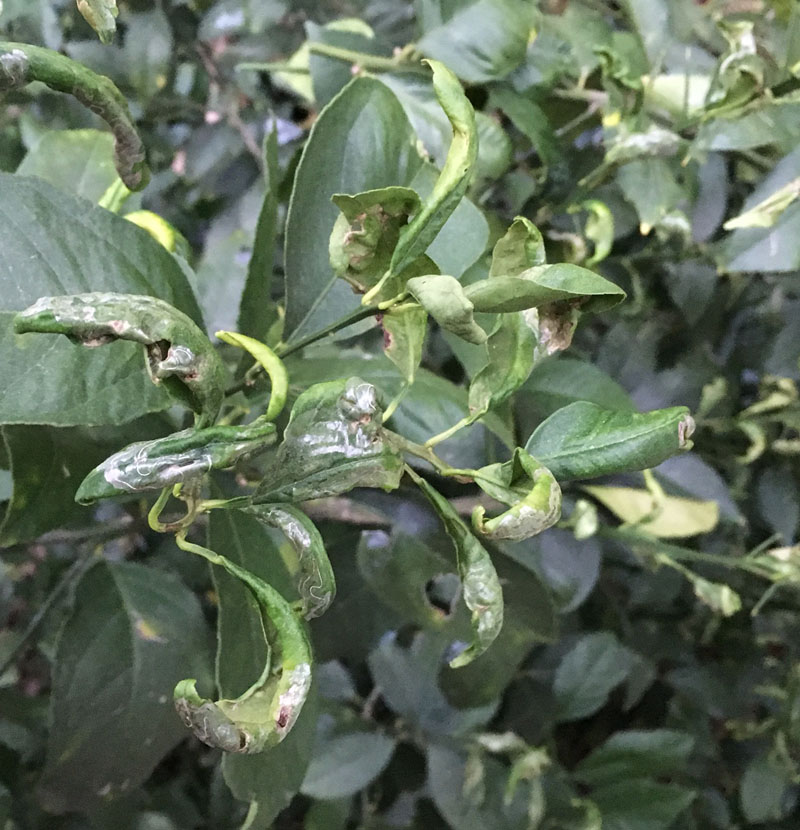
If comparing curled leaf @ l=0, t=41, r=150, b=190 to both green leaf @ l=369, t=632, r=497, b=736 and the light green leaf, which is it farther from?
green leaf @ l=369, t=632, r=497, b=736

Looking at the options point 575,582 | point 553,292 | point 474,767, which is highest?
point 553,292

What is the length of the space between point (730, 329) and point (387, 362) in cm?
57

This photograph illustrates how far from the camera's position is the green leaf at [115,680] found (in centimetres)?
45

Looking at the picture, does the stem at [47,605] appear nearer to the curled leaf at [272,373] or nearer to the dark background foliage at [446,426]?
the dark background foliage at [446,426]

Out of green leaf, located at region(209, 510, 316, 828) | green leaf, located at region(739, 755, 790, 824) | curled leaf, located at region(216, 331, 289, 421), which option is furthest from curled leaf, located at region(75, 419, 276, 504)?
green leaf, located at region(739, 755, 790, 824)

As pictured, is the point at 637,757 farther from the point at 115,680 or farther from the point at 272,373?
the point at 272,373

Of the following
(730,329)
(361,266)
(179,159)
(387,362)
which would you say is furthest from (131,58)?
(730,329)

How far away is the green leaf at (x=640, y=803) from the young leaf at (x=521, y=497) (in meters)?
0.66

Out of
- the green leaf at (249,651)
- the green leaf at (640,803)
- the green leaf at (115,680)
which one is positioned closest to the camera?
the green leaf at (249,651)

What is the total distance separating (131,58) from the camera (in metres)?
0.73

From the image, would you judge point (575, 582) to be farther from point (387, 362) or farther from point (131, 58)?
point (131, 58)

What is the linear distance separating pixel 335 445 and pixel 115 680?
34 centimetres

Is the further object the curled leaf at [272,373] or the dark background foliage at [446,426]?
the dark background foliage at [446,426]

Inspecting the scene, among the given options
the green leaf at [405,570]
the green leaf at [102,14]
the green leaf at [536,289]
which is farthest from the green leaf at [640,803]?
the green leaf at [102,14]
